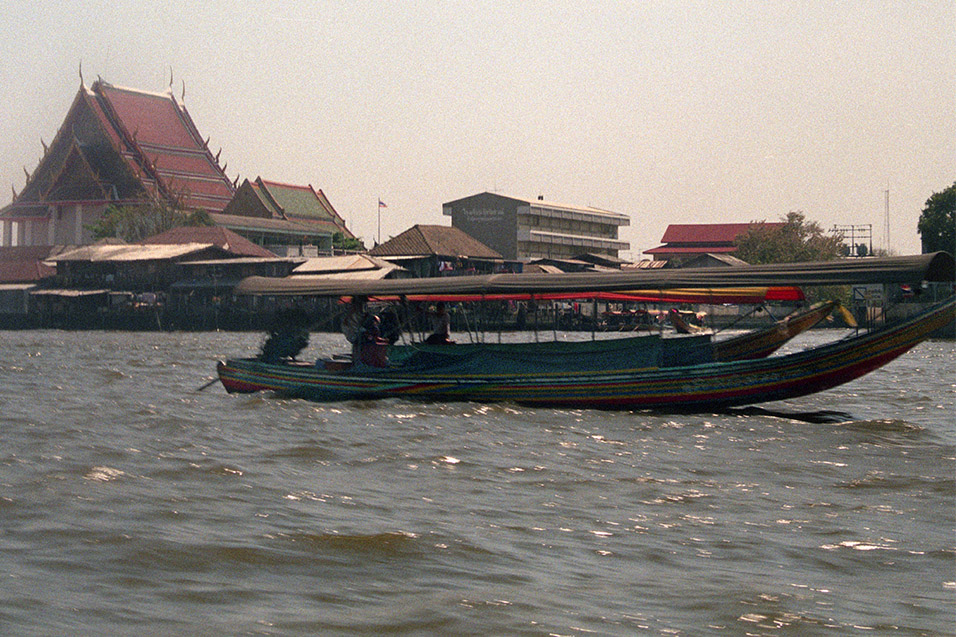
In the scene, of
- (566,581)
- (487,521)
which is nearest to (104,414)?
(487,521)

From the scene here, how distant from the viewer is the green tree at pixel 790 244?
56531 mm

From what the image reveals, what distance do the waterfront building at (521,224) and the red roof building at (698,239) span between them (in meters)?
5.66

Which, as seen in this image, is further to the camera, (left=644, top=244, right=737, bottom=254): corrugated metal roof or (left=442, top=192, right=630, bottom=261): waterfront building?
(left=644, top=244, right=737, bottom=254): corrugated metal roof

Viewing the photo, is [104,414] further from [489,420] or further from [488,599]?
A: [488,599]

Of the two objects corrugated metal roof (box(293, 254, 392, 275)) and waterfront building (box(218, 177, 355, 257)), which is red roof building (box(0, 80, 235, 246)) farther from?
corrugated metal roof (box(293, 254, 392, 275))

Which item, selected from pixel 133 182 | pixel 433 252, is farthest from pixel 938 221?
pixel 133 182

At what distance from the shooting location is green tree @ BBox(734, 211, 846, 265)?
56.5 metres

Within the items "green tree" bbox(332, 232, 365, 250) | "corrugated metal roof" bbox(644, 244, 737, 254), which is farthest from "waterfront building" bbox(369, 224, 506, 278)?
"corrugated metal roof" bbox(644, 244, 737, 254)

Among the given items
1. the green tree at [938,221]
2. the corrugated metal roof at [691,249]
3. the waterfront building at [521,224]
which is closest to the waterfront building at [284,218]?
the waterfront building at [521,224]

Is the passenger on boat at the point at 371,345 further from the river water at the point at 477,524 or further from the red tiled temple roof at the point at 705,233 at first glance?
the red tiled temple roof at the point at 705,233

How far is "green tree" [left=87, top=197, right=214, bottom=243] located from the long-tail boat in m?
45.1

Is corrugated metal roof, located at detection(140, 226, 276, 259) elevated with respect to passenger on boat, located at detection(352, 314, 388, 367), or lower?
elevated

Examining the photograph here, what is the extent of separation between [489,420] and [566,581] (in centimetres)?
628

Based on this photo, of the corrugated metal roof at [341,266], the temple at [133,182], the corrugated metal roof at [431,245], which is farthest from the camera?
the temple at [133,182]
